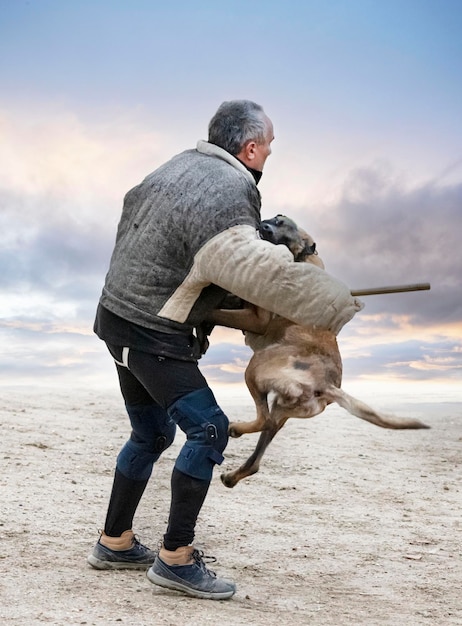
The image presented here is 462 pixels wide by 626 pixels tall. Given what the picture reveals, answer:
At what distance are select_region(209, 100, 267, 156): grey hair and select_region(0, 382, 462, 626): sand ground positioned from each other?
2304 millimetres

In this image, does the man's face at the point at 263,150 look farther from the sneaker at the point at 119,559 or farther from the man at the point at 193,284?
the sneaker at the point at 119,559

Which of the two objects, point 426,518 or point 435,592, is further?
point 426,518

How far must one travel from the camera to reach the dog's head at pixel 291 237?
4082 millimetres

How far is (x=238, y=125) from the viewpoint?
4.05 meters

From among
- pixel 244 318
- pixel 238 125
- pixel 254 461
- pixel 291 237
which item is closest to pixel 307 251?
pixel 291 237

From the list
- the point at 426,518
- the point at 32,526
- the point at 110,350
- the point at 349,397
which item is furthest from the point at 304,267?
the point at 426,518

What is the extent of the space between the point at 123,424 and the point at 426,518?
12.5 ft

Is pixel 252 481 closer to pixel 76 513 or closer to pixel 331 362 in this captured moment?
pixel 76 513

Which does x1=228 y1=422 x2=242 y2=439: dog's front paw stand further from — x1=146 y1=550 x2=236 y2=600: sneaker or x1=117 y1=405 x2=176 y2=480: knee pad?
x1=146 y1=550 x2=236 y2=600: sneaker

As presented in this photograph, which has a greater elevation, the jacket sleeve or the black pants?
the jacket sleeve

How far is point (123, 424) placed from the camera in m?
9.27

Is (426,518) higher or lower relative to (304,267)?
lower

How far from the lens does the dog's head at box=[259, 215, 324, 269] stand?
4082 millimetres

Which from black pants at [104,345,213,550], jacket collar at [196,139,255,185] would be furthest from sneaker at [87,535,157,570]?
jacket collar at [196,139,255,185]
